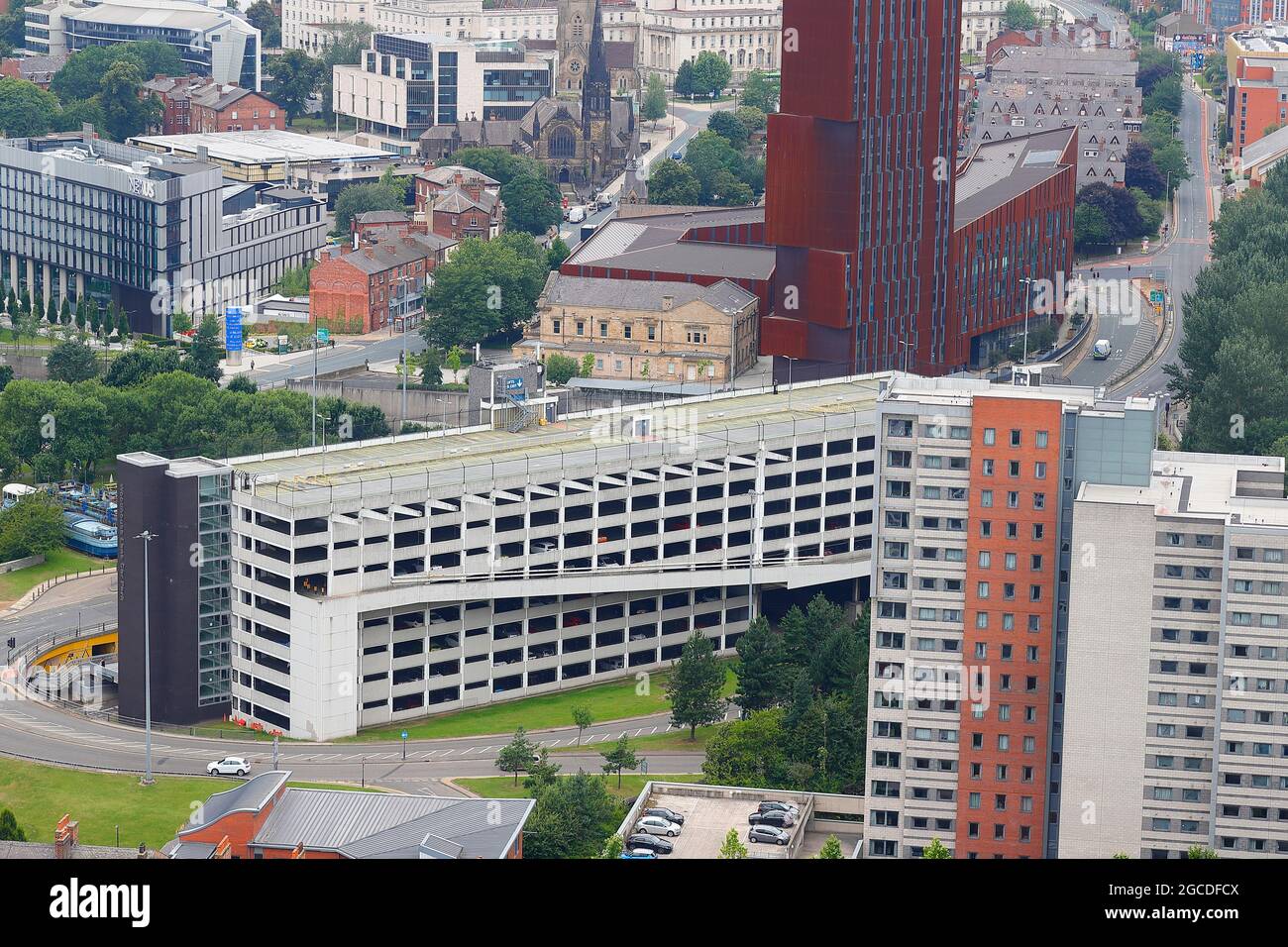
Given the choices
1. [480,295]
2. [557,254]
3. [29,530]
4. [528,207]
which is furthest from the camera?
[528,207]

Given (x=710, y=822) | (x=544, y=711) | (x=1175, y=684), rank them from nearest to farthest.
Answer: (x=1175, y=684) → (x=710, y=822) → (x=544, y=711)

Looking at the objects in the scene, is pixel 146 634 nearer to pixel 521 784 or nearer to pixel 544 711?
pixel 544 711

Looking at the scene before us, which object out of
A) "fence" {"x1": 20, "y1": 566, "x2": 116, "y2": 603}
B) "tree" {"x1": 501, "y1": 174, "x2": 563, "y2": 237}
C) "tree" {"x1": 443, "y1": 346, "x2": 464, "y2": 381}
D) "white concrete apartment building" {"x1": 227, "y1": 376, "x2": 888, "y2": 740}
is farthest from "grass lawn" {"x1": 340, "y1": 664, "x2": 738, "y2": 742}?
"tree" {"x1": 501, "y1": 174, "x2": 563, "y2": 237}

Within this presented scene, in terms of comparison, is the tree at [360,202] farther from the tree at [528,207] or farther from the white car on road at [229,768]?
the white car on road at [229,768]

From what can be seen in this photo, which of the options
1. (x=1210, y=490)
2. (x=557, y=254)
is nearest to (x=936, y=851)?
(x=1210, y=490)

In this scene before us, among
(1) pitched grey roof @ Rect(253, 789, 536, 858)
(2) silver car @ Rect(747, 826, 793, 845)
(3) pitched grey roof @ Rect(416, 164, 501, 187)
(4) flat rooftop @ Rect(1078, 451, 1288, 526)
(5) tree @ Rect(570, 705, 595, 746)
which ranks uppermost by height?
(3) pitched grey roof @ Rect(416, 164, 501, 187)

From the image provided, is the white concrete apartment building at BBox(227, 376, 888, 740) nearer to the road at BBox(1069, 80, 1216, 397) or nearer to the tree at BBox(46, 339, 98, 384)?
the road at BBox(1069, 80, 1216, 397)

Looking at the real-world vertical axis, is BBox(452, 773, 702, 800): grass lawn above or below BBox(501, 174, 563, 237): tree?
below

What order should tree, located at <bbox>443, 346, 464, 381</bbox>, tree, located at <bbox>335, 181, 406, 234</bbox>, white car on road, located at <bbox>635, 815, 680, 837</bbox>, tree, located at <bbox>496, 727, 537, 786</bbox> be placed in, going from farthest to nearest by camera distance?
tree, located at <bbox>335, 181, 406, 234</bbox>, tree, located at <bbox>443, 346, 464, 381</bbox>, tree, located at <bbox>496, 727, 537, 786</bbox>, white car on road, located at <bbox>635, 815, 680, 837</bbox>
